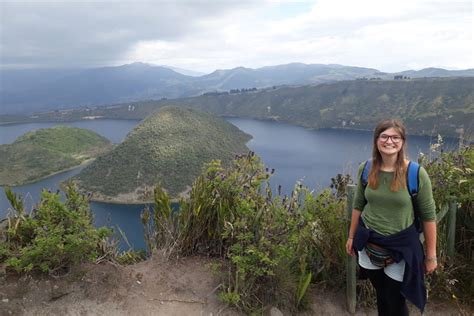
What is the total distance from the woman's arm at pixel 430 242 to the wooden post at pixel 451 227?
91cm

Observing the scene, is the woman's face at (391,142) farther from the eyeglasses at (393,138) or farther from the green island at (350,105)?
the green island at (350,105)

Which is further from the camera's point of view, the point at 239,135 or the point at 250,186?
the point at 239,135

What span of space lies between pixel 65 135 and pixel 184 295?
9340cm

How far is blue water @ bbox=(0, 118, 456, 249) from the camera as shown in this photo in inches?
1603

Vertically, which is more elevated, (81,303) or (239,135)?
(81,303)

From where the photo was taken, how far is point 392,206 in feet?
7.05

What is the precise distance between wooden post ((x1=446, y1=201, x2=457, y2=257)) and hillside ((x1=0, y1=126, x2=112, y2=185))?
207 ft

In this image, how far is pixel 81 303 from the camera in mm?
2900

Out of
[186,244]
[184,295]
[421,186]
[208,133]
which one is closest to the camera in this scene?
[421,186]

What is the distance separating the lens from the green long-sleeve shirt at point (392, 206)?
2078 mm

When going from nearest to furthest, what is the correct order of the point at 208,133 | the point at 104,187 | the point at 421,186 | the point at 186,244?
the point at 421,186, the point at 186,244, the point at 104,187, the point at 208,133

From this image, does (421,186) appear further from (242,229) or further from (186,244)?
(186,244)

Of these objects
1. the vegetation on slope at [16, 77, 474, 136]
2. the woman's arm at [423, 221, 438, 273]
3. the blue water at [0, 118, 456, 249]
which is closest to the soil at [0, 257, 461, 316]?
the woman's arm at [423, 221, 438, 273]

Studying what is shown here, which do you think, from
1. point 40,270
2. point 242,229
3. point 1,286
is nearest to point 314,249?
point 242,229
